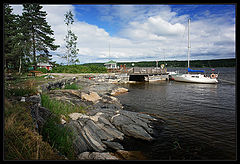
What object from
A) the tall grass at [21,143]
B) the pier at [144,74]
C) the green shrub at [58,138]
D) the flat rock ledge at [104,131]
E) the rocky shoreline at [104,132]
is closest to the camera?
the tall grass at [21,143]

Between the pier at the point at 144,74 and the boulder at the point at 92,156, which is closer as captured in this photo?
the boulder at the point at 92,156

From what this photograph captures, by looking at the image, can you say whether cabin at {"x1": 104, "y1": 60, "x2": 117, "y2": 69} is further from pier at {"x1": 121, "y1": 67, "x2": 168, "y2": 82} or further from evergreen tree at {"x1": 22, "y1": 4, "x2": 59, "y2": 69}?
evergreen tree at {"x1": 22, "y1": 4, "x2": 59, "y2": 69}

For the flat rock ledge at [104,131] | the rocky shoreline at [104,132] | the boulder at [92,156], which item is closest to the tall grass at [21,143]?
the rocky shoreline at [104,132]

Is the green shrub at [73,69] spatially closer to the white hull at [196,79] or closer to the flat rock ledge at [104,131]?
the white hull at [196,79]

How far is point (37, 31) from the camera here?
2688cm

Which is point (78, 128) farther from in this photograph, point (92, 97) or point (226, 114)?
point (226, 114)

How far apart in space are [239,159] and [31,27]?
33.5 m

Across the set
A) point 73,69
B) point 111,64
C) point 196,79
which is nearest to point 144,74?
point 196,79

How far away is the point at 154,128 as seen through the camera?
720 centimetres

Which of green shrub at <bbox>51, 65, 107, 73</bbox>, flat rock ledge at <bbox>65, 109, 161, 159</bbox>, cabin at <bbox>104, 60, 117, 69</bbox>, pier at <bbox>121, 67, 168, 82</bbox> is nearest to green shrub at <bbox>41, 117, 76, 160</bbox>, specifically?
flat rock ledge at <bbox>65, 109, 161, 159</bbox>

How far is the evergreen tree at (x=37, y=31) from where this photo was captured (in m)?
25.1

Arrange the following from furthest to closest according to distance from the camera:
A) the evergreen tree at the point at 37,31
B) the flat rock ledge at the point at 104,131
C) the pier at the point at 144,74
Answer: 1. the pier at the point at 144,74
2. the evergreen tree at the point at 37,31
3. the flat rock ledge at the point at 104,131

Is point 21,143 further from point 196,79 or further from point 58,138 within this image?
point 196,79

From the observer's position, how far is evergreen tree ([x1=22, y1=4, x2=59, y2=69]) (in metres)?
25.1
